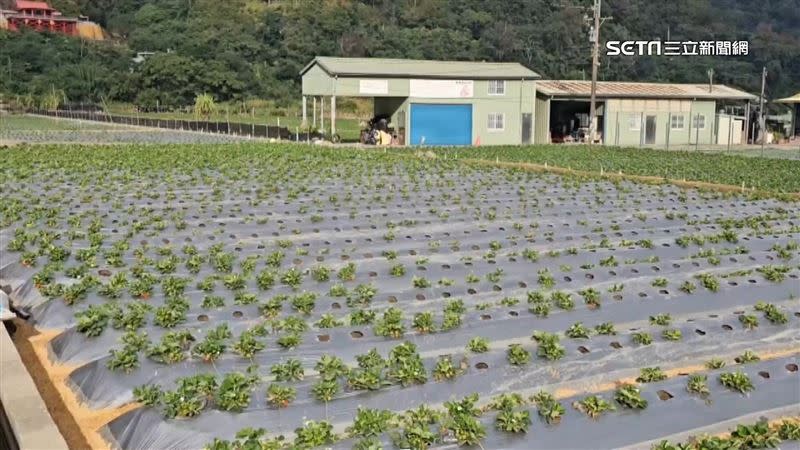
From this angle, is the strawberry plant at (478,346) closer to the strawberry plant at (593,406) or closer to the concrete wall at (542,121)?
the strawberry plant at (593,406)

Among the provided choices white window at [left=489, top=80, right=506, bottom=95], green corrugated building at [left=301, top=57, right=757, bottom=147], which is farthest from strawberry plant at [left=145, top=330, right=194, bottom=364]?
white window at [left=489, top=80, right=506, bottom=95]

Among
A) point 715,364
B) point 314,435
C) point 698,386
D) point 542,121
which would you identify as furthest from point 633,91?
point 314,435


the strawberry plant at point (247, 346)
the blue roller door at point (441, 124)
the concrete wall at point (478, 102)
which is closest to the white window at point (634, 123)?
the concrete wall at point (478, 102)

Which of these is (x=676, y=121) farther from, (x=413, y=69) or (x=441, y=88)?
(x=413, y=69)

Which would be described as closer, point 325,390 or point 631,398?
point 631,398

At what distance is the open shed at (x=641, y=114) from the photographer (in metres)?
36.6

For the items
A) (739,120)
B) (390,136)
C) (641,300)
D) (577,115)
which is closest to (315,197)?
(641,300)

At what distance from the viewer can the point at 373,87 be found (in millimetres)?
32094

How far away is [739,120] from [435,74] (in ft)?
58.8

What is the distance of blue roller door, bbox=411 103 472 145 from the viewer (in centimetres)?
3303

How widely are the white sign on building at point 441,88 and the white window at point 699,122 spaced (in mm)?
12498

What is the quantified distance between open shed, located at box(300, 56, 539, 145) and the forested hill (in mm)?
21170

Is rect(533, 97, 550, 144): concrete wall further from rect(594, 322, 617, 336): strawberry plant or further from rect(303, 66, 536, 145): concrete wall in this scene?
rect(594, 322, 617, 336): strawberry plant

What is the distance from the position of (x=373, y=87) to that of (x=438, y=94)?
308 cm
